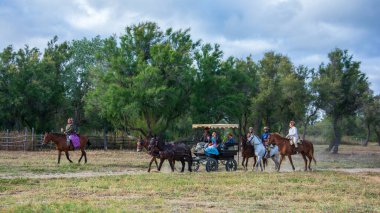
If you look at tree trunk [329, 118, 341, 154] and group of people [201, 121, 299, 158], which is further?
tree trunk [329, 118, 341, 154]

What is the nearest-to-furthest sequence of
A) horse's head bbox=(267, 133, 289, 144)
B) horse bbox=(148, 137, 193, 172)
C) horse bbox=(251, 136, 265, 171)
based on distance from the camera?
horse bbox=(148, 137, 193, 172) < horse bbox=(251, 136, 265, 171) < horse's head bbox=(267, 133, 289, 144)

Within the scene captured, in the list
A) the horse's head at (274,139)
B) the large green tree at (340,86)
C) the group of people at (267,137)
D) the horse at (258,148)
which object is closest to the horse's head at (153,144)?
the group of people at (267,137)

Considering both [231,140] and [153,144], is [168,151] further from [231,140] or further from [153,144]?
[231,140]

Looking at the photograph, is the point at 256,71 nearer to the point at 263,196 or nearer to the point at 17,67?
the point at 17,67

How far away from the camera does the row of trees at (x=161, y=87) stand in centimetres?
4738

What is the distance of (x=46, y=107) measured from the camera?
5597 centimetres

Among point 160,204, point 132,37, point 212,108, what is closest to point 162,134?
point 212,108

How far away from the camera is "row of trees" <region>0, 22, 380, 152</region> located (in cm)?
4738

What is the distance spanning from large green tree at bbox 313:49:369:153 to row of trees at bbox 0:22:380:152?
11 cm

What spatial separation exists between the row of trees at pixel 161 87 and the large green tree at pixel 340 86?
11cm

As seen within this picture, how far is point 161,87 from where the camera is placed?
45.4m

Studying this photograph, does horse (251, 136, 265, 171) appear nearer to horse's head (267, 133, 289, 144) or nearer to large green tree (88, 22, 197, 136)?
horse's head (267, 133, 289, 144)

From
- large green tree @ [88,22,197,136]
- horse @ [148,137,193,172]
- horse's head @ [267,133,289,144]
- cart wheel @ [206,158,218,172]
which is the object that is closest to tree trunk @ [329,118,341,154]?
large green tree @ [88,22,197,136]

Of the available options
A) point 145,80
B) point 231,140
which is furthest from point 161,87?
point 231,140
